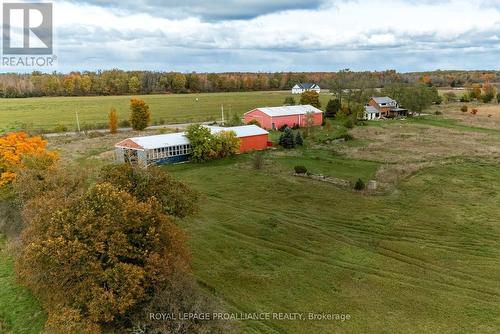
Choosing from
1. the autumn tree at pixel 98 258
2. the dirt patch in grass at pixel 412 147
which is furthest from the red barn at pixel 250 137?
the autumn tree at pixel 98 258

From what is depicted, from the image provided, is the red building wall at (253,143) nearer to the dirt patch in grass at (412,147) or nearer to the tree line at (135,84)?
the dirt patch in grass at (412,147)

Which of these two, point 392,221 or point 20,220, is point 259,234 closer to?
point 392,221

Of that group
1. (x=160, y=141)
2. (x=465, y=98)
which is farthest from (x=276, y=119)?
(x=465, y=98)

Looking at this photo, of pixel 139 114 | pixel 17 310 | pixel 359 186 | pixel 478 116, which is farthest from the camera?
pixel 478 116

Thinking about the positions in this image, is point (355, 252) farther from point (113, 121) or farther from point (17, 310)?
point (113, 121)

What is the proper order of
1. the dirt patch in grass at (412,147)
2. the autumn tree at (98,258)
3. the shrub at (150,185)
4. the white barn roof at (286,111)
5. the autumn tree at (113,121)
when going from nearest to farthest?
the autumn tree at (98,258), the shrub at (150,185), the dirt patch in grass at (412,147), the autumn tree at (113,121), the white barn roof at (286,111)

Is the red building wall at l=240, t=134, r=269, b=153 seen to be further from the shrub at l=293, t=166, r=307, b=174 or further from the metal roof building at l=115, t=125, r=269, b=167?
the shrub at l=293, t=166, r=307, b=174
